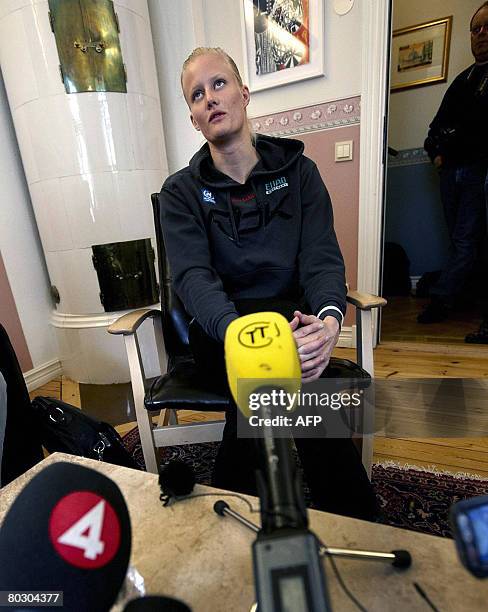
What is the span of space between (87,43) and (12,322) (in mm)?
1322

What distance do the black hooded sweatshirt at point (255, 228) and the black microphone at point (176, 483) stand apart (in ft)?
1.40

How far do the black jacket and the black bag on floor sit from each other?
7.33 feet

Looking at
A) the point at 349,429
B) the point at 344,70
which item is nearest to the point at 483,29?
the point at 344,70

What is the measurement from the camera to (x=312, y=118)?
1.85 meters

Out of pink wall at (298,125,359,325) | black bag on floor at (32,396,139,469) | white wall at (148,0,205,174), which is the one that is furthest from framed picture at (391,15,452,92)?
black bag on floor at (32,396,139,469)

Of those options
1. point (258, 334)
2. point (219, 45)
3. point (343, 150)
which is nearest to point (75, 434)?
point (258, 334)

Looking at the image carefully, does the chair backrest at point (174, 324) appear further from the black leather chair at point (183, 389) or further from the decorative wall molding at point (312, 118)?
the decorative wall molding at point (312, 118)

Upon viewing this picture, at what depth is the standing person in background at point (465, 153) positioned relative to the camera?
1.92m

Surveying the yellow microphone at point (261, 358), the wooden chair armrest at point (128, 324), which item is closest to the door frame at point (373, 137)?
the wooden chair armrest at point (128, 324)

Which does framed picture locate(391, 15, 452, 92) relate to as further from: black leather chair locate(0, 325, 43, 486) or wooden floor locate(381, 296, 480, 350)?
black leather chair locate(0, 325, 43, 486)

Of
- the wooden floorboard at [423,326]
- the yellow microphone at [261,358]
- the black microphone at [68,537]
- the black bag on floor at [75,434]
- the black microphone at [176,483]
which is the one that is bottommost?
the wooden floorboard at [423,326]

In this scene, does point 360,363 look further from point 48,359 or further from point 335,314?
point 48,359

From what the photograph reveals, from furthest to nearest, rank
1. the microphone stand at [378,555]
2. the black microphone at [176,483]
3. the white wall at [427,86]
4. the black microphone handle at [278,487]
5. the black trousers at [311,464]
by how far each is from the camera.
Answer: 1. the white wall at [427,86]
2. the black trousers at [311,464]
3. the black microphone at [176,483]
4. the microphone stand at [378,555]
5. the black microphone handle at [278,487]

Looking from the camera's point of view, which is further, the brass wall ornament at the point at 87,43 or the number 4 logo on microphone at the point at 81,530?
the brass wall ornament at the point at 87,43
